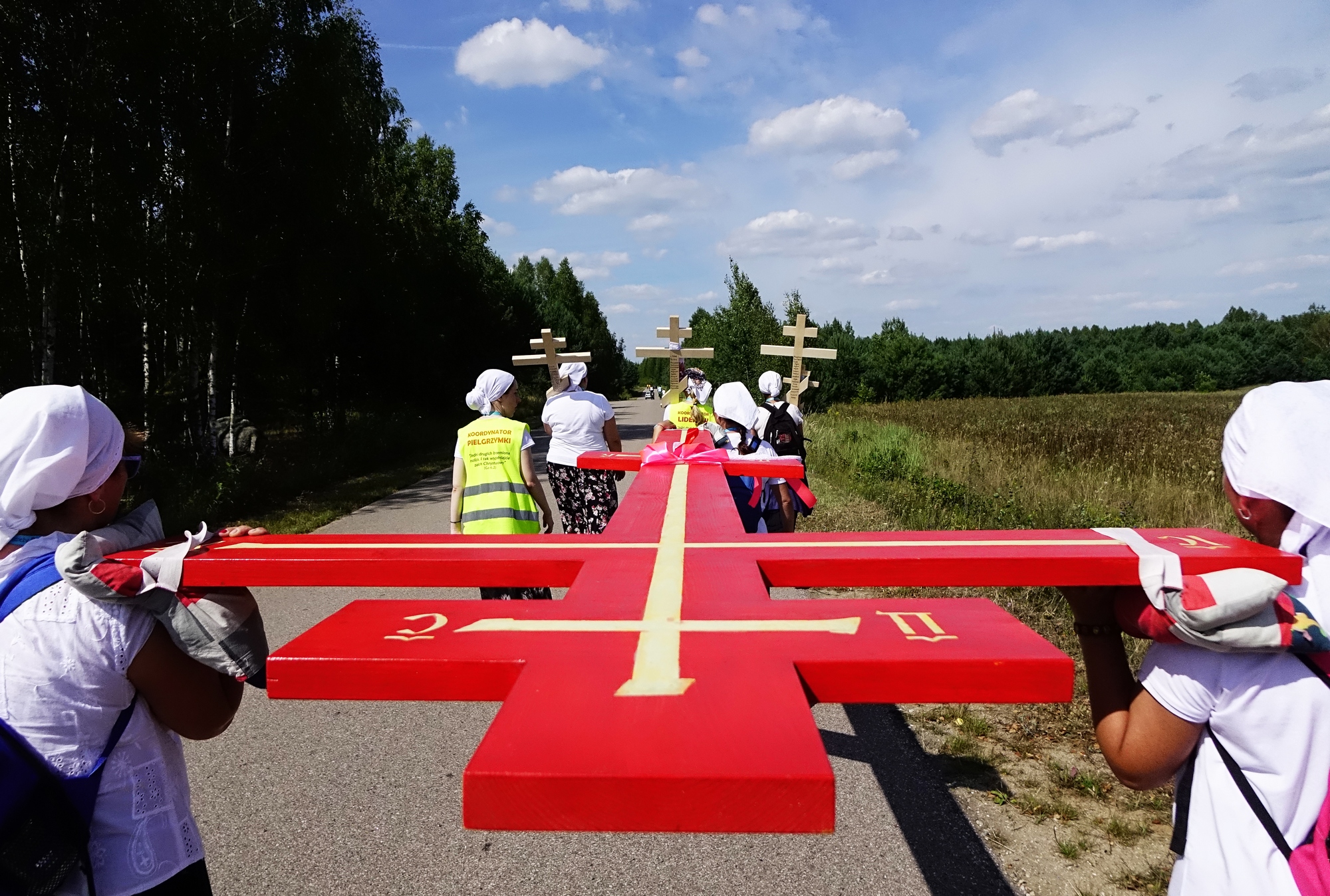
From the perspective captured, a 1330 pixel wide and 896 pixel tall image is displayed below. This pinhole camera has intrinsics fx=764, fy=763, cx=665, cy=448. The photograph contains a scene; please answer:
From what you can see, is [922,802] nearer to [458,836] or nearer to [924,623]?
[458,836]

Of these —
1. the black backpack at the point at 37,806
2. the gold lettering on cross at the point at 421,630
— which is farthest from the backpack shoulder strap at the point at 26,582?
the gold lettering on cross at the point at 421,630

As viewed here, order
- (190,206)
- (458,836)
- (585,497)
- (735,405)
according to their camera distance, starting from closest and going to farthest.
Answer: (458,836)
(735,405)
(585,497)
(190,206)

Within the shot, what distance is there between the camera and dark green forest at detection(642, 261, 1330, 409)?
39.6 m

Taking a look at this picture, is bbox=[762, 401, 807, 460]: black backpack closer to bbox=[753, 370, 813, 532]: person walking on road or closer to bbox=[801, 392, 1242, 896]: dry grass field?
bbox=[753, 370, 813, 532]: person walking on road

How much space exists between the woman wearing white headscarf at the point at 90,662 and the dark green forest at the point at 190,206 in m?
10.6

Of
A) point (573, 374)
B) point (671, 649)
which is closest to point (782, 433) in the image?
point (573, 374)

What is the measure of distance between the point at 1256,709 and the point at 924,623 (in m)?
0.52

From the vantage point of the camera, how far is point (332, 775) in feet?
11.3

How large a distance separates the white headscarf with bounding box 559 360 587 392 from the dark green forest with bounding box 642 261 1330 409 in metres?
26.1

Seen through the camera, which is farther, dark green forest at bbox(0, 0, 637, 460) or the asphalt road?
dark green forest at bbox(0, 0, 637, 460)

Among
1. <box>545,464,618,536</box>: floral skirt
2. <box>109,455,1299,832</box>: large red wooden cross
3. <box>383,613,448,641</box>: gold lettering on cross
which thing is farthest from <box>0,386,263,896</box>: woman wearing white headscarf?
<box>545,464,618,536</box>: floral skirt

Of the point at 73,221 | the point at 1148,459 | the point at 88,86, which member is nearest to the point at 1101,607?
the point at 1148,459

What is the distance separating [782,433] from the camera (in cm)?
579

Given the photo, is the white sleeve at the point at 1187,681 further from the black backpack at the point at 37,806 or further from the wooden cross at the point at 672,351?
the wooden cross at the point at 672,351
